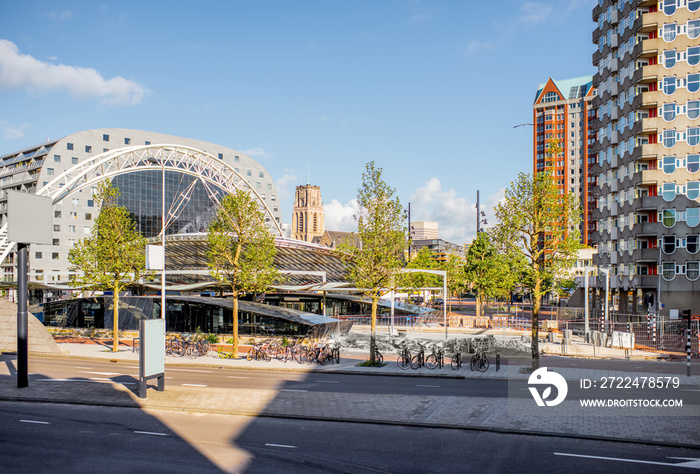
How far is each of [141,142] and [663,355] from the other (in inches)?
3985

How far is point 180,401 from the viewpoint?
60.6ft

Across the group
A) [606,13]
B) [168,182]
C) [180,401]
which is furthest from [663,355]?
[168,182]

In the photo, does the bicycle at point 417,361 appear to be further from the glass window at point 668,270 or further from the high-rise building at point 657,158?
the glass window at point 668,270

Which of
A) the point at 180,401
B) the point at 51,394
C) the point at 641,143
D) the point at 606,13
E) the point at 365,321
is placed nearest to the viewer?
the point at 180,401

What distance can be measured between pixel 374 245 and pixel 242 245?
819 cm

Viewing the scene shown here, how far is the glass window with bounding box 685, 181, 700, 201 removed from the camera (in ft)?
185

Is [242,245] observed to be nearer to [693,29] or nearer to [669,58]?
[669,58]

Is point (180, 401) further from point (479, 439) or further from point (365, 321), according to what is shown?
point (365, 321)

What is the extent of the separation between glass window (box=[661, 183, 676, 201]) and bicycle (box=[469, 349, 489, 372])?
135 feet

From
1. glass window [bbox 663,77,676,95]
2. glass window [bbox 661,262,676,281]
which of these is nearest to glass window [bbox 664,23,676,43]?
glass window [bbox 663,77,676,95]

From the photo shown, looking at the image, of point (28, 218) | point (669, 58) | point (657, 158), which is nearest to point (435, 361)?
point (28, 218)

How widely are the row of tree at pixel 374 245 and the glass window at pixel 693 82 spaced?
1409 inches

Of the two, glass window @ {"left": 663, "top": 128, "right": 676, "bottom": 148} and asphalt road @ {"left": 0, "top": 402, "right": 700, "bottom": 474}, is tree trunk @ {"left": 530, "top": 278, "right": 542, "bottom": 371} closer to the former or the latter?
asphalt road @ {"left": 0, "top": 402, "right": 700, "bottom": 474}

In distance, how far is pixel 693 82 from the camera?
56.6m
